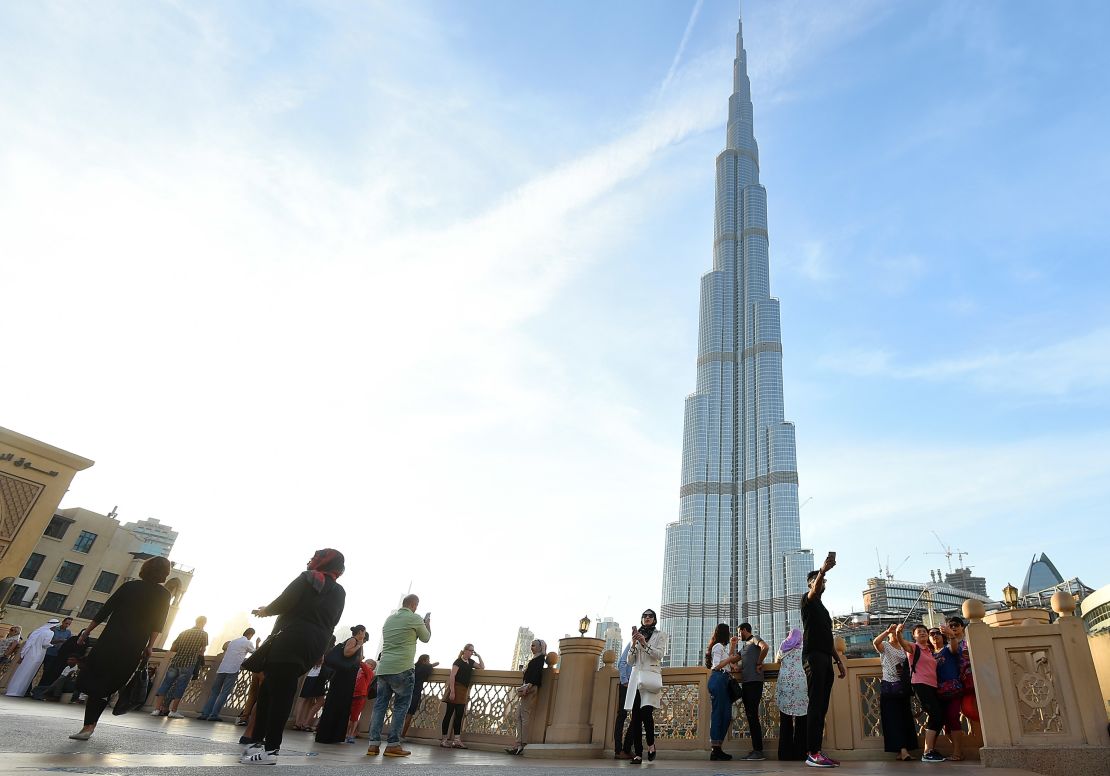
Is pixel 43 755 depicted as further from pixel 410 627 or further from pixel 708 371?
pixel 708 371

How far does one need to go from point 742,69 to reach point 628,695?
19932 cm

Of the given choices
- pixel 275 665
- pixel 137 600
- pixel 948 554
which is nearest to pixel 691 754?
pixel 275 665

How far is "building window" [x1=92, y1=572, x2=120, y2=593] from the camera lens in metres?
48.2

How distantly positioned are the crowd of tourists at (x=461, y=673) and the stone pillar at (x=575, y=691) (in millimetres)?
432

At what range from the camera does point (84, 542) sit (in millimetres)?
47500

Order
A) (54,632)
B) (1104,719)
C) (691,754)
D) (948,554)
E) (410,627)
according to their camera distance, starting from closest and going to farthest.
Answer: (1104,719) < (410,627) < (691,754) < (54,632) < (948,554)

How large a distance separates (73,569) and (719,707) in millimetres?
54397

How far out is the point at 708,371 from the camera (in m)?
142

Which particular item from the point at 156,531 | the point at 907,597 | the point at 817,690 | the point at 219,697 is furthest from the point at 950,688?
the point at 156,531


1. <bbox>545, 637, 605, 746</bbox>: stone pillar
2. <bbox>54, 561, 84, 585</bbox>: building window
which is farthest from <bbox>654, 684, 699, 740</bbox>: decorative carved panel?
<bbox>54, 561, 84, 585</bbox>: building window

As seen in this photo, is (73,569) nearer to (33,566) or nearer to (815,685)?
(33,566)

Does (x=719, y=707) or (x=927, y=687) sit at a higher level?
(x=927, y=687)

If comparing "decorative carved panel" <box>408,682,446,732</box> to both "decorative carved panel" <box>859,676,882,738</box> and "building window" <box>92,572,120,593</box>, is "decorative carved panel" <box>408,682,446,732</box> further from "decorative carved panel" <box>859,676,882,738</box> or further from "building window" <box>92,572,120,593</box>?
"building window" <box>92,572,120,593</box>

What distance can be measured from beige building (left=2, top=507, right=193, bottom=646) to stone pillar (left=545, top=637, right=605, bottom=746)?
4197 cm
